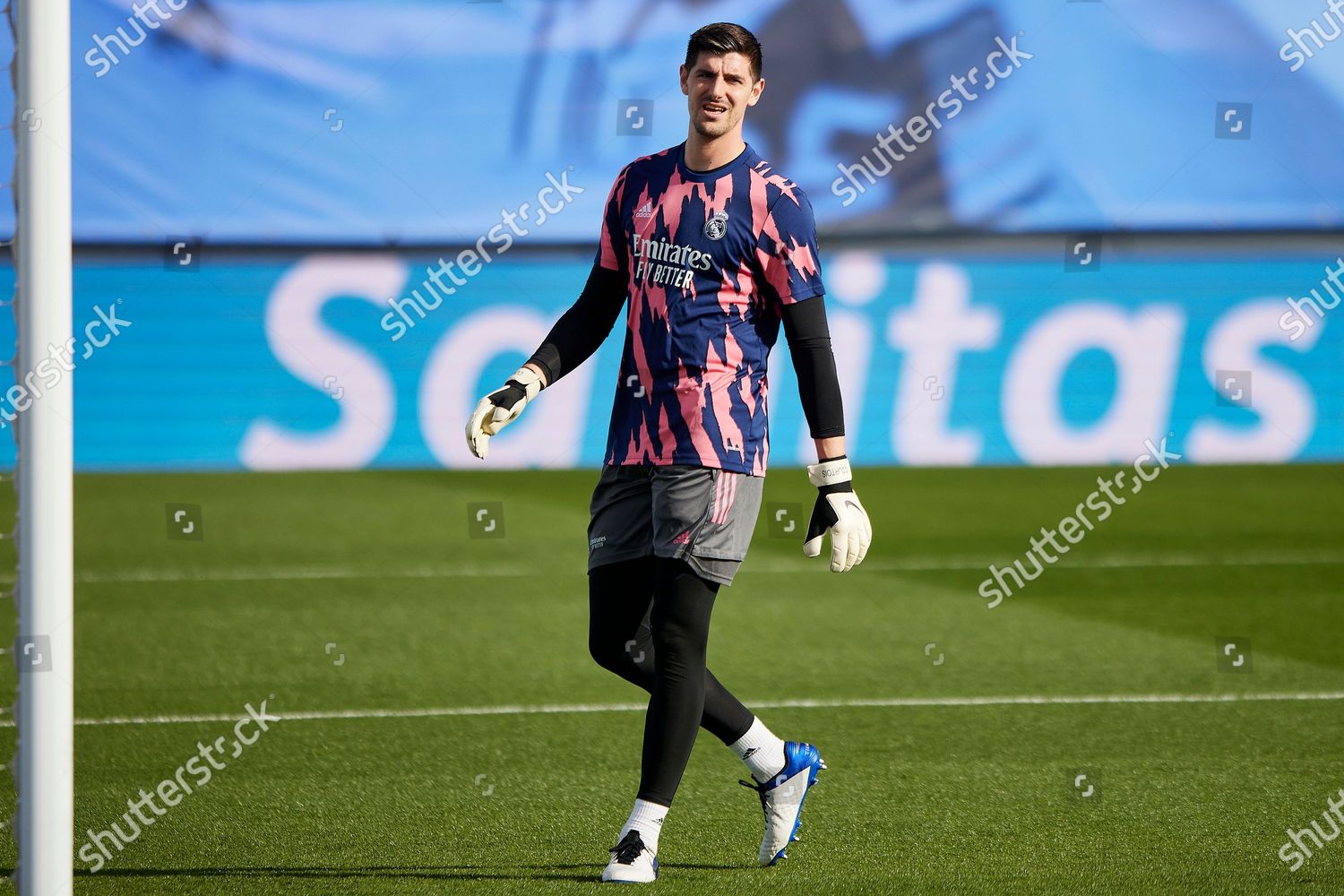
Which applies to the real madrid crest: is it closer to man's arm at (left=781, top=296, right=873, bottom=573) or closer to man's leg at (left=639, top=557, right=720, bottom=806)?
man's arm at (left=781, top=296, right=873, bottom=573)

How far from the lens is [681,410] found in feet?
11.6

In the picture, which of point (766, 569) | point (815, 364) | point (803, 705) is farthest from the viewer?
point (766, 569)

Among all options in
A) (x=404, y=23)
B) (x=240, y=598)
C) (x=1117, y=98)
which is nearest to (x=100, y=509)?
(x=240, y=598)

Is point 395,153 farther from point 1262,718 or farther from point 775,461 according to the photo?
point 1262,718

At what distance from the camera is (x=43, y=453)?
8.86ft

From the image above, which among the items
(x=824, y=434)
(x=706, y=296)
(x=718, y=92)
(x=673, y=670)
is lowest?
(x=673, y=670)

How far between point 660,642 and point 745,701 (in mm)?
2209

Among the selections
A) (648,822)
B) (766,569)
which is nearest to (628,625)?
(648,822)

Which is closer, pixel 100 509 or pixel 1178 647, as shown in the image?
pixel 1178 647

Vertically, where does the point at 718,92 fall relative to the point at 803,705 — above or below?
above

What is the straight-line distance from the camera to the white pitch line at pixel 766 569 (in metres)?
8.37

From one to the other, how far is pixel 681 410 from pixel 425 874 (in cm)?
124

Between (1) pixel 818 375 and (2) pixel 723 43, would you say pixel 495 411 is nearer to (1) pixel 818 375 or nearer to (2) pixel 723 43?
(1) pixel 818 375

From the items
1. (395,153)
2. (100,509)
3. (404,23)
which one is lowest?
(100,509)
